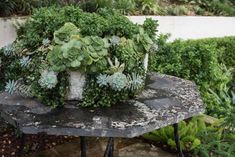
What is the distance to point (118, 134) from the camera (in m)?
2.40

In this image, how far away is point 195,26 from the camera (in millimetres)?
8148

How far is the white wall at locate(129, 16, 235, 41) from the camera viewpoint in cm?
753

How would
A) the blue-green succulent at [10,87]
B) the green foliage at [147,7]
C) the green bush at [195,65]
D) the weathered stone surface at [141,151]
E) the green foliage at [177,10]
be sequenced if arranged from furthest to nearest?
the green foliage at [177,10], the green foliage at [147,7], the green bush at [195,65], the weathered stone surface at [141,151], the blue-green succulent at [10,87]

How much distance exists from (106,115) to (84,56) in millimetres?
385

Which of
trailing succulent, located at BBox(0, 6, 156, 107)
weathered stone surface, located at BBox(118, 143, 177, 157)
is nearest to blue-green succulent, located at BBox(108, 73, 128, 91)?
trailing succulent, located at BBox(0, 6, 156, 107)

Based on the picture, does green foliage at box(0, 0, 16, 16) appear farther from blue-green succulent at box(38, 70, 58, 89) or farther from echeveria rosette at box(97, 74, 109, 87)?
echeveria rosette at box(97, 74, 109, 87)

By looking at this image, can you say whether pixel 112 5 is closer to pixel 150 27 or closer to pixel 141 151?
A: pixel 141 151

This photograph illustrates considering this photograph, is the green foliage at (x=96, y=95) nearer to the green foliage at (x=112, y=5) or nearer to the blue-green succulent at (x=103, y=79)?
the blue-green succulent at (x=103, y=79)

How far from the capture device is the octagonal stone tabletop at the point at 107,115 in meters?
2.40

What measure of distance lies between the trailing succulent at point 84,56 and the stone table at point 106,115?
7 centimetres

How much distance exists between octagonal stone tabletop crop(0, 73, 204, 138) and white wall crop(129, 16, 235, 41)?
4066mm

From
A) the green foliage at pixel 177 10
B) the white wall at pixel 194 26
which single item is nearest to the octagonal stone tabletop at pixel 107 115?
the white wall at pixel 194 26

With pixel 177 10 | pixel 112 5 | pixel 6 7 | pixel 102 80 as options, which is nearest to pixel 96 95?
pixel 102 80

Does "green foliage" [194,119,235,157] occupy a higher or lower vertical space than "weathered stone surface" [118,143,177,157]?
higher
